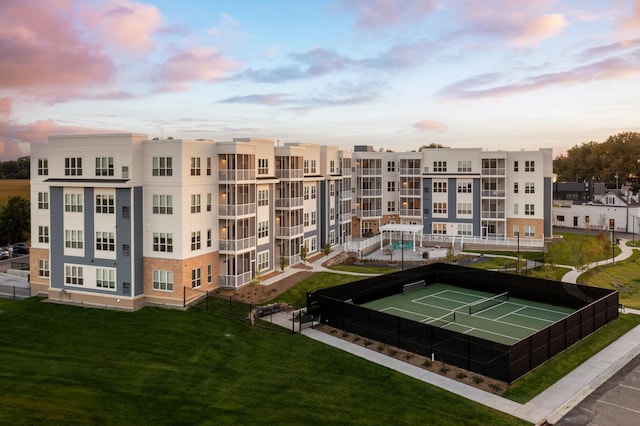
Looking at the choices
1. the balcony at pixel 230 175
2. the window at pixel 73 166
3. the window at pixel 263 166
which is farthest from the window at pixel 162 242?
the window at pixel 263 166

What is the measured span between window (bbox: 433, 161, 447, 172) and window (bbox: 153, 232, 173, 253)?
1580 inches

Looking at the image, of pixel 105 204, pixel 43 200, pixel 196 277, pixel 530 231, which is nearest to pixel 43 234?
pixel 43 200

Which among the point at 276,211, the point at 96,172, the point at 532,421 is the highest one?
the point at 96,172

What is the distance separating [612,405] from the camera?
21.5 m

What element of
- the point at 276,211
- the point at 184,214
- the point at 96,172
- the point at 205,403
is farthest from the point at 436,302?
the point at 96,172

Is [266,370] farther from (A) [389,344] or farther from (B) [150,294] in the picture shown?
(B) [150,294]

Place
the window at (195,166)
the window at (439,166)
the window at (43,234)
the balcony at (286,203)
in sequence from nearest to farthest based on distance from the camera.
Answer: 1. the window at (195,166)
2. the window at (43,234)
3. the balcony at (286,203)
4. the window at (439,166)

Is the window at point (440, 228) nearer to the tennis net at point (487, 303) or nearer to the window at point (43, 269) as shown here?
the tennis net at point (487, 303)

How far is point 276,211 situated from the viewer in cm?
4759

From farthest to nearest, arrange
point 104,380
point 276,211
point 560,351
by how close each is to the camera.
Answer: point 276,211
point 560,351
point 104,380

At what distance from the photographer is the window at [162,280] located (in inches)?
1380

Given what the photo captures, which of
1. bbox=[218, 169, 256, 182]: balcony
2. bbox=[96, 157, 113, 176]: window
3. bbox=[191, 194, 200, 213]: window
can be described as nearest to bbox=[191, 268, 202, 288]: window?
bbox=[191, 194, 200, 213]: window

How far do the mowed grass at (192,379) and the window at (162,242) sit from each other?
4843 mm

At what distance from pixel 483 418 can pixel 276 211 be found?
3077 centimetres
